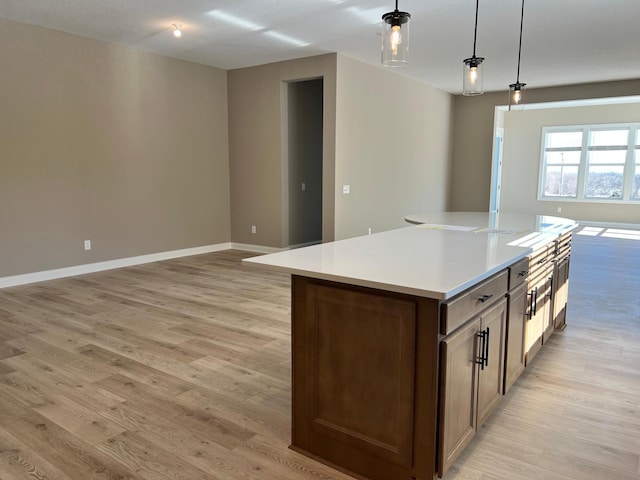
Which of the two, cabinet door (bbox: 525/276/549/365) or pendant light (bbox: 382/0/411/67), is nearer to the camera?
pendant light (bbox: 382/0/411/67)

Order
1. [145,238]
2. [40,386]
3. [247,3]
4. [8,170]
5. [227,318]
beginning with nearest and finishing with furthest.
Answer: [40,386] < [227,318] < [247,3] < [8,170] < [145,238]

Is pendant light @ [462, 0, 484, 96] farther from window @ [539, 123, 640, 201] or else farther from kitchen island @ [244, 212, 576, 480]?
window @ [539, 123, 640, 201]

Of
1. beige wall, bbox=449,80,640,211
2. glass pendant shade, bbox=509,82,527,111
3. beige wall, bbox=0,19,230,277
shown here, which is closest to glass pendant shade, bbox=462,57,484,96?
glass pendant shade, bbox=509,82,527,111

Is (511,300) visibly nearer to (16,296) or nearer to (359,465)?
(359,465)

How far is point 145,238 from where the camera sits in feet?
20.6

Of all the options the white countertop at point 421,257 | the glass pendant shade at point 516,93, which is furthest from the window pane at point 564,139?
the white countertop at point 421,257

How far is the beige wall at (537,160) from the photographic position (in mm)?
11117

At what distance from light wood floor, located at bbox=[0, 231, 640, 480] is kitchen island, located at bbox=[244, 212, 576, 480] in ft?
0.64

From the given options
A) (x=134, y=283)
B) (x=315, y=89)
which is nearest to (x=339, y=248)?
(x=134, y=283)

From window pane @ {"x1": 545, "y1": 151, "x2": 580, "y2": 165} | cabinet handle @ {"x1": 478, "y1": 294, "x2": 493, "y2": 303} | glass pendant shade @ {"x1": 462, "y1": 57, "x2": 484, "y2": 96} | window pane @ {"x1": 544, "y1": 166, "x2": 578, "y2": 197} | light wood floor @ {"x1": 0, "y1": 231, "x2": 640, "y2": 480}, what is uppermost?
glass pendant shade @ {"x1": 462, "y1": 57, "x2": 484, "y2": 96}

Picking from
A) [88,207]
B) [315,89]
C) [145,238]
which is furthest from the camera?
[315,89]

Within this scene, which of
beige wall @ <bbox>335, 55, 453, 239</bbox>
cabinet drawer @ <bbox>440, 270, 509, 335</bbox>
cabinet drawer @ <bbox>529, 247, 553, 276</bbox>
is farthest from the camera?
beige wall @ <bbox>335, 55, 453, 239</bbox>

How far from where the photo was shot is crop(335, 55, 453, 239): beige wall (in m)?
6.39

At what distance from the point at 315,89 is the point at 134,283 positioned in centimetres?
428
